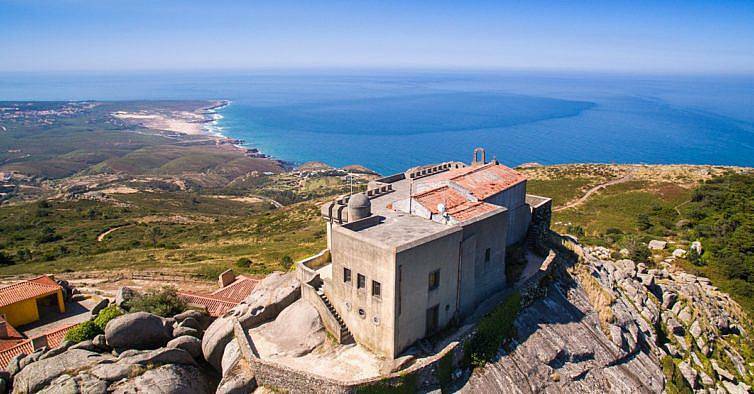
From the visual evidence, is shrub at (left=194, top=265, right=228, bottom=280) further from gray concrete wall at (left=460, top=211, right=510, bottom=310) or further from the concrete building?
gray concrete wall at (left=460, top=211, right=510, bottom=310)

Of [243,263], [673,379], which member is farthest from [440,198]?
[243,263]

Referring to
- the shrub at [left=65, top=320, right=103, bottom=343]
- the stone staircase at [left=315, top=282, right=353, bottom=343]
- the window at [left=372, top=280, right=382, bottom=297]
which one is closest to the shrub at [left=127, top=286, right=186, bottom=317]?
the shrub at [left=65, top=320, right=103, bottom=343]

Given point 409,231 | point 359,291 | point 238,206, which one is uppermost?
point 409,231

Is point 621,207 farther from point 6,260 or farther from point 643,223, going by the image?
point 6,260

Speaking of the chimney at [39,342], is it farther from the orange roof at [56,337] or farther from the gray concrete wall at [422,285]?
the gray concrete wall at [422,285]

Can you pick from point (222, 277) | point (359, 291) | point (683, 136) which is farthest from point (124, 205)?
point (683, 136)

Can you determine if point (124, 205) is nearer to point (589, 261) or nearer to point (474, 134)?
point (589, 261)
